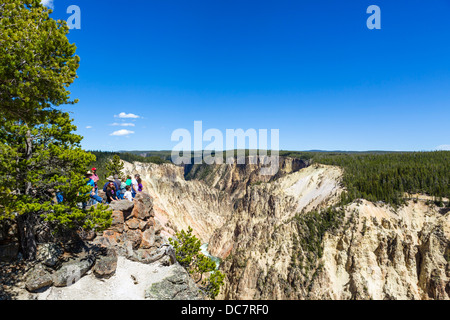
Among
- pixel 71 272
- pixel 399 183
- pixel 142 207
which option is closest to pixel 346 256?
pixel 399 183

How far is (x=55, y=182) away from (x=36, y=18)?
5.87 meters

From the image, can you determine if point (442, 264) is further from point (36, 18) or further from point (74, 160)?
point (36, 18)

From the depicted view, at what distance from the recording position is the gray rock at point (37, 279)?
984 centimetres

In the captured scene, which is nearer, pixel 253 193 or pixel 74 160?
pixel 74 160

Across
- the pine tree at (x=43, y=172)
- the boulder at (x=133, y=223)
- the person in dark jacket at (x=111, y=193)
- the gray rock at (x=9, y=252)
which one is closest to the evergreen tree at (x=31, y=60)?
the pine tree at (x=43, y=172)

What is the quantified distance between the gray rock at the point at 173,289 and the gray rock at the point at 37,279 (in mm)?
4321

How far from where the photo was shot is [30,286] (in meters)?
9.80

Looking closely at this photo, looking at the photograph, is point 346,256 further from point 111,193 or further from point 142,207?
point 111,193

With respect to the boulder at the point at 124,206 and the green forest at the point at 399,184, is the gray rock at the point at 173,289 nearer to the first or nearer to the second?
the boulder at the point at 124,206

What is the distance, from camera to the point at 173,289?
12672 millimetres

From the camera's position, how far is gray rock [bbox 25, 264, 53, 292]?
9.84 meters

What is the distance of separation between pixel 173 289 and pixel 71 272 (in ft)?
16.2

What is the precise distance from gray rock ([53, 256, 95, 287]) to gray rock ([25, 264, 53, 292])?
324mm

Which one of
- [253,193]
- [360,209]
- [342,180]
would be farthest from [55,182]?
[253,193]
